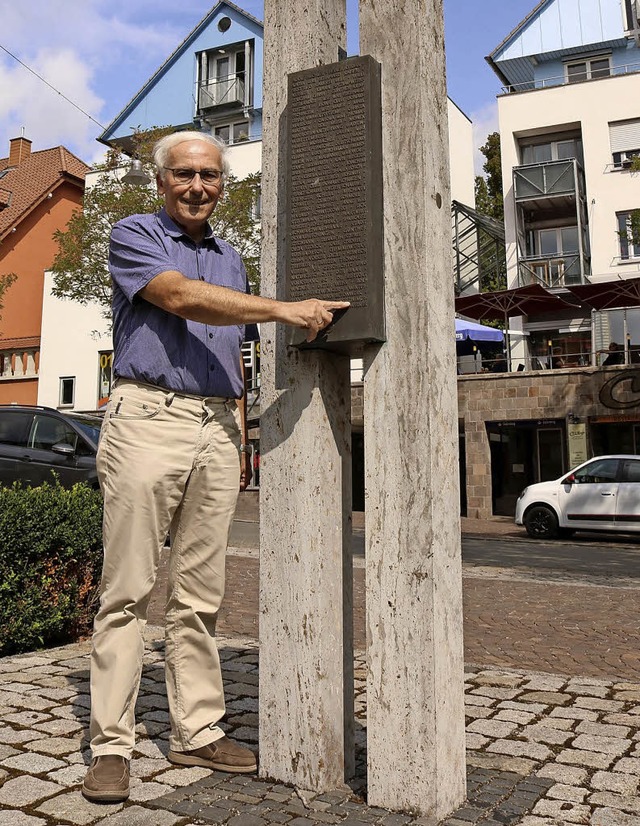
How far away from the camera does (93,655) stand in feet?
10.8

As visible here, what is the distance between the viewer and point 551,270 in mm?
29719

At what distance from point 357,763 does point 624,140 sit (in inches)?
1154

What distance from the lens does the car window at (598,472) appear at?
55.0 feet

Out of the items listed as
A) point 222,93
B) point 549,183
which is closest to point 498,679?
point 549,183

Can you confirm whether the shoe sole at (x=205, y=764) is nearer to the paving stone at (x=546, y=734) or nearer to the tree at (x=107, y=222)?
the paving stone at (x=546, y=734)

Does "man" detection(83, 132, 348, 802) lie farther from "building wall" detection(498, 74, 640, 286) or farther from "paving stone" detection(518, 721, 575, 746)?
"building wall" detection(498, 74, 640, 286)

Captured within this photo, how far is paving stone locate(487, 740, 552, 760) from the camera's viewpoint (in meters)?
3.60

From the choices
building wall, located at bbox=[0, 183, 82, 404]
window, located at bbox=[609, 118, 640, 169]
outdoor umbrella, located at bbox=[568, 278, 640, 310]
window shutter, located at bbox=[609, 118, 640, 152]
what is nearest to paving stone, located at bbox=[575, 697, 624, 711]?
outdoor umbrella, located at bbox=[568, 278, 640, 310]

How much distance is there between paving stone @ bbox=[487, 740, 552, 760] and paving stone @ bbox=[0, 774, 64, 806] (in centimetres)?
170

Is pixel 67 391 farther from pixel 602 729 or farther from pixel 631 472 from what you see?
pixel 602 729

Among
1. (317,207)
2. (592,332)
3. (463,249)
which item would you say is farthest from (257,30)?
(317,207)

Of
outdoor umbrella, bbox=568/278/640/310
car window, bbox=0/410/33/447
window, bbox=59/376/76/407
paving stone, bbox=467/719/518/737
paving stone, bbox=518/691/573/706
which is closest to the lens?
paving stone, bbox=467/719/518/737

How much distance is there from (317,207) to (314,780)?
79.4 inches

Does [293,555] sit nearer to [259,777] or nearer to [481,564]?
[259,777]
